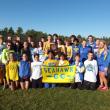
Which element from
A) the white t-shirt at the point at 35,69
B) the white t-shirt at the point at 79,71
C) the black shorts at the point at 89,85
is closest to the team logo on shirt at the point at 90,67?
the white t-shirt at the point at 79,71

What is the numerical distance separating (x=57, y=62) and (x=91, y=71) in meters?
1.50

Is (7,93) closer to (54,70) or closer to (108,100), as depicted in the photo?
(54,70)

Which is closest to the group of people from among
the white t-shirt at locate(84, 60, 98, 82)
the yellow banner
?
the white t-shirt at locate(84, 60, 98, 82)

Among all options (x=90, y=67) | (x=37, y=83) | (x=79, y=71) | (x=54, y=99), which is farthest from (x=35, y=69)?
(x=54, y=99)

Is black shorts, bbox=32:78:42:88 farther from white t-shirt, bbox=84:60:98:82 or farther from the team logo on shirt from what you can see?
the team logo on shirt

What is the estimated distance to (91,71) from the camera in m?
12.2

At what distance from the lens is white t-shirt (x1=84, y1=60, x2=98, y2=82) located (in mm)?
12227

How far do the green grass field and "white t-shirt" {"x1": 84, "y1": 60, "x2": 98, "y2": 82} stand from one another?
0.77 meters

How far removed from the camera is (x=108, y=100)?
10297mm

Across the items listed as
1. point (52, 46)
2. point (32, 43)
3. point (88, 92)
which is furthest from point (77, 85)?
point (32, 43)

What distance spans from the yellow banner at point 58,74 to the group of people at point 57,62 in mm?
166

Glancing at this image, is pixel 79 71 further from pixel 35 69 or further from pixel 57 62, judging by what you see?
pixel 35 69

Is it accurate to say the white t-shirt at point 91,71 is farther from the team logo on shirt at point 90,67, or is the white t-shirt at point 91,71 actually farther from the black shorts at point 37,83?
the black shorts at point 37,83

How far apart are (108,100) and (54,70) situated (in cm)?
309
